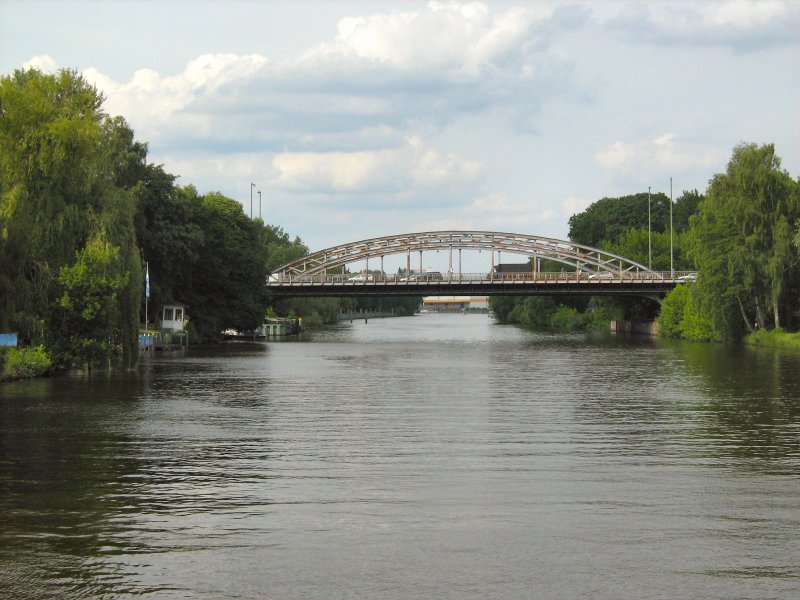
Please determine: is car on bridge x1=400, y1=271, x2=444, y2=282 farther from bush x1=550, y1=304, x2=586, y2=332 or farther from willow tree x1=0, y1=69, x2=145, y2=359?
willow tree x1=0, y1=69, x2=145, y2=359

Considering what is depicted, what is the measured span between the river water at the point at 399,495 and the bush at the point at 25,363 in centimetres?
435

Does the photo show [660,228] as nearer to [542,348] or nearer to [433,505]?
[542,348]

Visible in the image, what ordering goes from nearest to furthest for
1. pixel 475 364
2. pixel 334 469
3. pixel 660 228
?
pixel 334 469, pixel 475 364, pixel 660 228

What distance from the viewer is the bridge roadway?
104125mm

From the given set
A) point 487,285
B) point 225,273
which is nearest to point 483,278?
point 487,285

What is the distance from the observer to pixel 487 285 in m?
106

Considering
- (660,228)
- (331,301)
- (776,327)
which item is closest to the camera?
(776,327)

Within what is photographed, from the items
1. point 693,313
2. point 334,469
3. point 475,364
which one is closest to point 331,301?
point 693,313

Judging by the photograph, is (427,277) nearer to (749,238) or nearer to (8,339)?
(749,238)

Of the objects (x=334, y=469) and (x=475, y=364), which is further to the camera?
(x=475, y=364)

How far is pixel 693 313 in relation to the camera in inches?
3617

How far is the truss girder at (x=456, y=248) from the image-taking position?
121 m

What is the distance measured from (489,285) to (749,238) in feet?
117

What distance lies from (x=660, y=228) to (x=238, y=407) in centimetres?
11981
